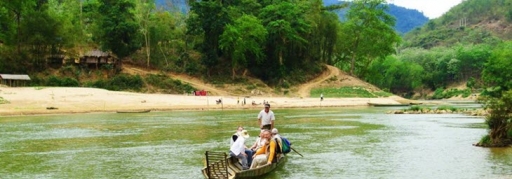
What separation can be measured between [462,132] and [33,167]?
23899mm

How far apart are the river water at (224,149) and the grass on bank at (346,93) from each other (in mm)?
34972

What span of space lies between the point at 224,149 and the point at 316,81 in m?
59.2

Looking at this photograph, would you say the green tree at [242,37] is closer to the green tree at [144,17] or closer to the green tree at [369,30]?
the green tree at [144,17]

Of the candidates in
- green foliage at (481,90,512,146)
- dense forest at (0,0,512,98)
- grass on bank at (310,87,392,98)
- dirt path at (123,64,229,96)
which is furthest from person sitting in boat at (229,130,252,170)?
grass on bank at (310,87,392,98)

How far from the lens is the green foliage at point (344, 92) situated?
78.3 m

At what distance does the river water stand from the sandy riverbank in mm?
10704

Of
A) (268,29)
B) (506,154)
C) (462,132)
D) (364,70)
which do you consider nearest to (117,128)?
(462,132)

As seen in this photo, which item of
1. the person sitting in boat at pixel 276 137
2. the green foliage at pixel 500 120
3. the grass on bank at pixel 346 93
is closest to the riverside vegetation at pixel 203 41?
the grass on bank at pixel 346 93

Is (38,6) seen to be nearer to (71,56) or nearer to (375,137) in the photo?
(71,56)

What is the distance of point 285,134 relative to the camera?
Result: 112ft

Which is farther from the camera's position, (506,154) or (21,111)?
(21,111)

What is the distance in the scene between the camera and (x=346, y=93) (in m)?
79.8

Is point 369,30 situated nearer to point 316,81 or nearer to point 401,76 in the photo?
point 316,81

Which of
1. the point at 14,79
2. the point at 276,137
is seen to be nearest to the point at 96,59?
the point at 14,79
